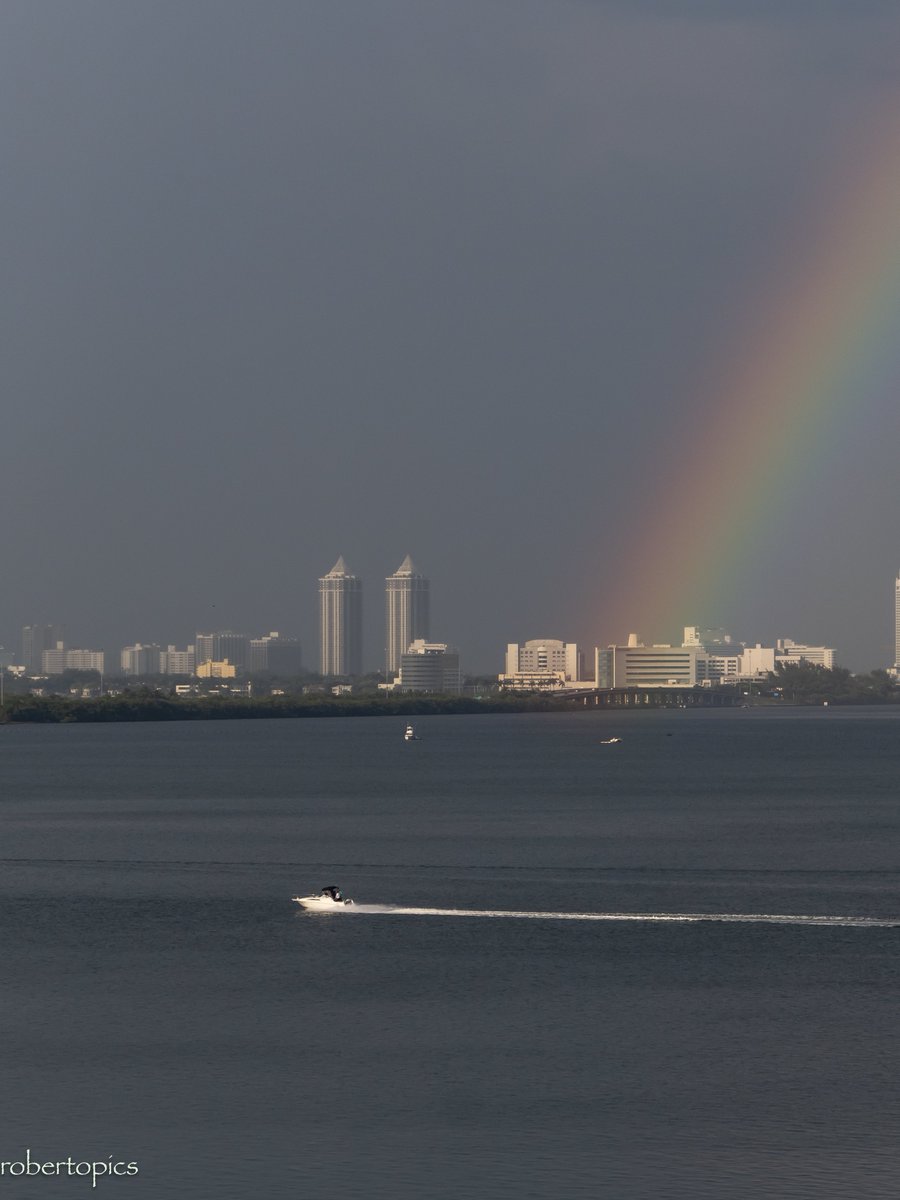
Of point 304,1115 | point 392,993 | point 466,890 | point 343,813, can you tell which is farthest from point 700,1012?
point 343,813

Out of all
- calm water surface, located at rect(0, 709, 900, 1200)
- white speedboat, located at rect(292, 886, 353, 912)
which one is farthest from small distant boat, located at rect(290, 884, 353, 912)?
calm water surface, located at rect(0, 709, 900, 1200)

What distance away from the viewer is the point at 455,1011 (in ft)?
130

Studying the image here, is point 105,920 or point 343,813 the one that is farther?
point 343,813

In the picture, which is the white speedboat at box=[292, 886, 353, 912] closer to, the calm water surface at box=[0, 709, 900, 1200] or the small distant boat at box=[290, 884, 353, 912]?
the small distant boat at box=[290, 884, 353, 912]

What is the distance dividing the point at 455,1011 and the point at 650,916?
15.3 meters

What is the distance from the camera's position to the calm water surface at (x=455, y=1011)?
27.1m

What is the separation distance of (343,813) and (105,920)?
4230 centimetres

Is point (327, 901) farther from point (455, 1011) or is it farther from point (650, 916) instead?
point (455, 1011)

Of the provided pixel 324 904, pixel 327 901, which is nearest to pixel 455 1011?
pixel 327 901

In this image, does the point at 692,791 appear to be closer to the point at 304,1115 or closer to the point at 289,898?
the point at 289,898

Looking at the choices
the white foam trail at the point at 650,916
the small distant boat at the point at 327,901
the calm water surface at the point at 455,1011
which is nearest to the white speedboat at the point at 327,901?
the small distant boat at the point at 327,901

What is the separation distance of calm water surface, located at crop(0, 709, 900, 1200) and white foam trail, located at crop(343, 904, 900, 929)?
63cm

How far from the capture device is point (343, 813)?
9662cm

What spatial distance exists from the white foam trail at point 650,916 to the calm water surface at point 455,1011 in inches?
24.8
